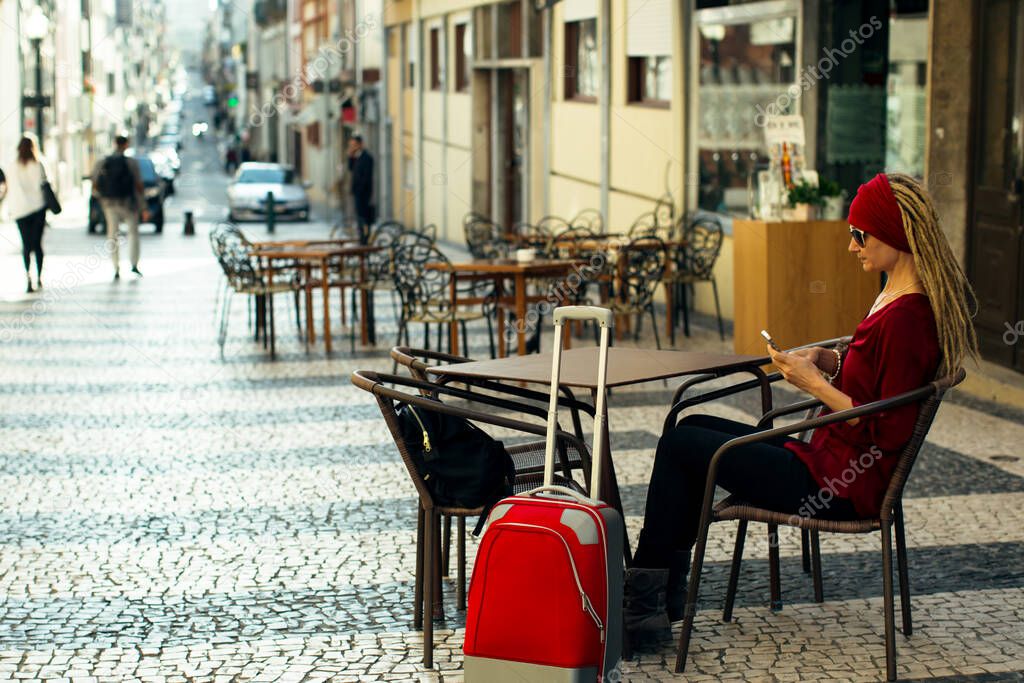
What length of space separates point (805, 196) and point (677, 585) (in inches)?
237

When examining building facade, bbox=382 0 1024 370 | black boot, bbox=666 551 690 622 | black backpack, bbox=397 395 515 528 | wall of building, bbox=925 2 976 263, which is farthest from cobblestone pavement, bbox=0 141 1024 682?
building facade, bbox=382 0 1024 370

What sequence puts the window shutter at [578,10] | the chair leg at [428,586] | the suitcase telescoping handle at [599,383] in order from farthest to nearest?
the window shutter at [578,10] → the chair leg at [428,586] → the suitcase telescoping handle at [599,383]

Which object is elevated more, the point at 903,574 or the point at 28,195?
the point at 28,195

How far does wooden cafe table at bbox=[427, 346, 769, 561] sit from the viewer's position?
465 cm

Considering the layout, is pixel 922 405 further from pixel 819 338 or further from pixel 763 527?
pixel 819 338

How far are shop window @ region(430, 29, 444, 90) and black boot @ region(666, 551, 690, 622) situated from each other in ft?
76.6

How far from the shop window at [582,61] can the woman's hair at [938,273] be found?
525 inches

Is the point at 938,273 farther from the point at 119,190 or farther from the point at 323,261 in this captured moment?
the point at 119,190

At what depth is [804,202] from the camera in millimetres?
10289

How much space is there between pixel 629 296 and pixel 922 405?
6767mm

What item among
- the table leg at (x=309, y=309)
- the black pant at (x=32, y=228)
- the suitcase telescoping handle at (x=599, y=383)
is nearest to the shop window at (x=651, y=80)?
the table leg at (x=309, y=309)

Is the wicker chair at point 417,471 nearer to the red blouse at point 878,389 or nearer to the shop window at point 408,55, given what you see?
the red blouse at point 878,389

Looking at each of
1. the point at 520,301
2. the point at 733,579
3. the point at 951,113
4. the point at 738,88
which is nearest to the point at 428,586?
the point at 733,579

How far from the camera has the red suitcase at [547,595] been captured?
12.7ft
